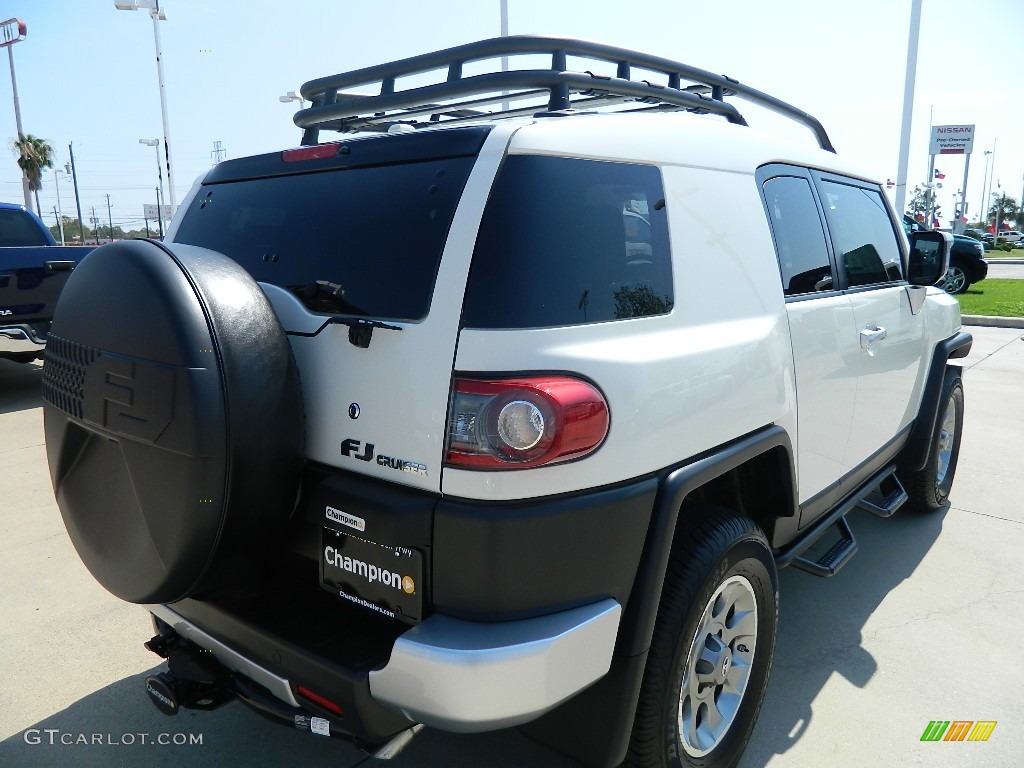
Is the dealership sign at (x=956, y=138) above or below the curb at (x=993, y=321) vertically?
above

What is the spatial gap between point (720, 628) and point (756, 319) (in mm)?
946

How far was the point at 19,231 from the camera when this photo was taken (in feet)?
25.0

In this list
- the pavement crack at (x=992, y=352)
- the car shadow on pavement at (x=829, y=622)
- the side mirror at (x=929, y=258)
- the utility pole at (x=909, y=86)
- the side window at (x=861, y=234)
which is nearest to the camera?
the car shadow on pavement at (x=829, y=622)

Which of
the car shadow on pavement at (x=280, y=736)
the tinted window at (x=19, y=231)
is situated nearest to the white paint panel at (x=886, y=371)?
the car shadow on pavement at (x=280, y=736)

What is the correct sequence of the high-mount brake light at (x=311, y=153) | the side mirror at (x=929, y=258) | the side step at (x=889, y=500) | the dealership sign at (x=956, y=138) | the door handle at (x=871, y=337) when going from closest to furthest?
the high-mount brake light at (x=311, y=153)
the door handle at (x=871, y=337)
the side step at (x=889, y=500)
the side mirror at (x=929, y=258)
the dealership sign at (x=956, y=138)

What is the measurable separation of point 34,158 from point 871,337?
58.5 m

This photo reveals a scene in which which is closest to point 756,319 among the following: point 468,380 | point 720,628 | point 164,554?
point 720,628

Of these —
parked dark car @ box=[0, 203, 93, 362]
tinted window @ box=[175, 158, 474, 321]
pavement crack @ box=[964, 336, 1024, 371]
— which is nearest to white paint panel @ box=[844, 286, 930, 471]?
tinted window @ box=[175, 158, 474, 321]

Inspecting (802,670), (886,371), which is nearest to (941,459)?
(886,371)

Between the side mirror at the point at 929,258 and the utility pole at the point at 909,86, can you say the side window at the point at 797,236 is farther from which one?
the utility pole at the point at 909,86

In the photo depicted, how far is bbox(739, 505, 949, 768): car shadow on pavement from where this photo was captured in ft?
8.49

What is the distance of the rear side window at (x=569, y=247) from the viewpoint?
1723 millimetres

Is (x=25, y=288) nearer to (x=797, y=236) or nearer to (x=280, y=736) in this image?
(x=280, y=736)

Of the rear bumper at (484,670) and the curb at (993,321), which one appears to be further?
the curb at (993,321)
